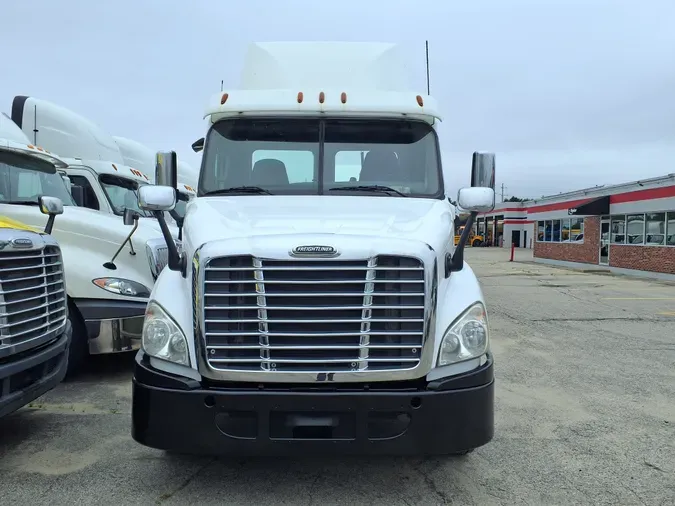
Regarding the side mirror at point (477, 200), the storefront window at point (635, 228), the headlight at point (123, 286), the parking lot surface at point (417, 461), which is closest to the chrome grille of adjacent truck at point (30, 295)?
the parking lot surface at point (417, 461)

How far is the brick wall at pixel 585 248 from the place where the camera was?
26.2 metres

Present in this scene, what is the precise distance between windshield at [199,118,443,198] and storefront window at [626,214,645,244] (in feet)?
68.3

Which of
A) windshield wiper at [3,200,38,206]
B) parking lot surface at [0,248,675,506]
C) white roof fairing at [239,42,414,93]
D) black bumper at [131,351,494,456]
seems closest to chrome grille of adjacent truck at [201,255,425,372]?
black bumper at [131,351,494,456]

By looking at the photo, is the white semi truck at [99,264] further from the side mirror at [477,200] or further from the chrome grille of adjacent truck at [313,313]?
the side mirror at [477,200]

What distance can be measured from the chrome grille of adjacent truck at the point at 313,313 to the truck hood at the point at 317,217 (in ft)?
0.81

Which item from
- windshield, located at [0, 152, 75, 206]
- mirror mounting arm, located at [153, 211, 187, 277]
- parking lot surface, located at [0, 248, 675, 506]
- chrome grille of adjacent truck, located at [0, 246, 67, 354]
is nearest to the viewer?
parking lot surface, located at [0, 248, 675, 506]

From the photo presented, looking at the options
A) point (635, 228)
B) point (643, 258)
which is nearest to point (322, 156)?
point (643, 258)

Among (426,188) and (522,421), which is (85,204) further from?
(522,421)

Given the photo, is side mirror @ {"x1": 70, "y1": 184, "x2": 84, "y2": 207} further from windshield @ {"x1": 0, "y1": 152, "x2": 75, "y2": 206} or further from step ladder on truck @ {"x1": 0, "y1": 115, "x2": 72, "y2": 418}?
step ladder on truck @ {"x1": 0, "y1": 115, "x2": 72, "y2": 418}

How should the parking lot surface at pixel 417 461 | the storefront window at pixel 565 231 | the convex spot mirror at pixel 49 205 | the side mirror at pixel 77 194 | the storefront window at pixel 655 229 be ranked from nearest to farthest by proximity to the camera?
1. the parking lot surface at pixel 417 461
2. the convex spot mirror at pixel 49 205
3. the side mirror at pixel 77 194
4. the storefront window at pixel 655 229
5. the storefront window at pixel 565 231

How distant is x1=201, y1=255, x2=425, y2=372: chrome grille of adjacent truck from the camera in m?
3.23

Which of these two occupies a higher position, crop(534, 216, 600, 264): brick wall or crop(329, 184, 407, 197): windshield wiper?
crop(329, 184, 407, 197): windshield wiper

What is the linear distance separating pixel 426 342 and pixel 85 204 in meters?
6.27

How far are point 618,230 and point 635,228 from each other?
1517 millimetres
